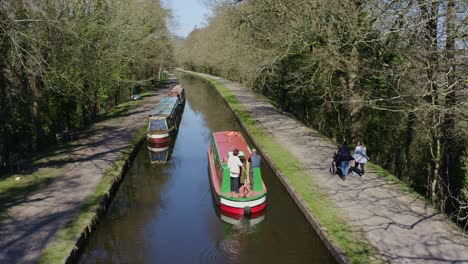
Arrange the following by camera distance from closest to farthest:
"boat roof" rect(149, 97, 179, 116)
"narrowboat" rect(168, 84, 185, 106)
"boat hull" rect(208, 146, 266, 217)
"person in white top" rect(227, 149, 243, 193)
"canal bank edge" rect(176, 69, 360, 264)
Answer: "canal bank edge" rect(176, 69, 360, 264) < "boat hull" rect(208, 146, 266, 217) < "person in white top" rect(227, 149, 243, 193) < "boat roof" rect(149, 97, 179, 116) < "narrowboat" rect(168, 84, 185, 106)

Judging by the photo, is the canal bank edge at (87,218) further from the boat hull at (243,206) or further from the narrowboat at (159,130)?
the boat hull at (243,206)

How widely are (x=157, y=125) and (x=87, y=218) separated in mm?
11374

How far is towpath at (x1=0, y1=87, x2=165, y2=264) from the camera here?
32.8 feet

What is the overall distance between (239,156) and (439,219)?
19.7ft

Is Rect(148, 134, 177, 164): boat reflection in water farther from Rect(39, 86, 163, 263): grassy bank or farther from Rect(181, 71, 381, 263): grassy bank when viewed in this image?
Rect(181, 71, 381, 263): grassy bank

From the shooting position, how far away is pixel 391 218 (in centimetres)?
1101

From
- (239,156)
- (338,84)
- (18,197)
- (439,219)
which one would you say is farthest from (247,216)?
(338,84)

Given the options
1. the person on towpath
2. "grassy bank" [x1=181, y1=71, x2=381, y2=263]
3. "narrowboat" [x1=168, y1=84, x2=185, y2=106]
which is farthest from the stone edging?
"narrowboat" [x1=168, y1=84, x2=185, y2=106]

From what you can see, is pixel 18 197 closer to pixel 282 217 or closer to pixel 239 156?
pixel 239 156

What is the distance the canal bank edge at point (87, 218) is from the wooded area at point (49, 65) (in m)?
3.54

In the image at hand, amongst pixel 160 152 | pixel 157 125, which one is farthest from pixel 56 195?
pixel 157 125

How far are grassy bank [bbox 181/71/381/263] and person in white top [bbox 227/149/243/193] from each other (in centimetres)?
208

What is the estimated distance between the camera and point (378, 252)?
9.33 metres

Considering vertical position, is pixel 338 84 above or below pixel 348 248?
above
